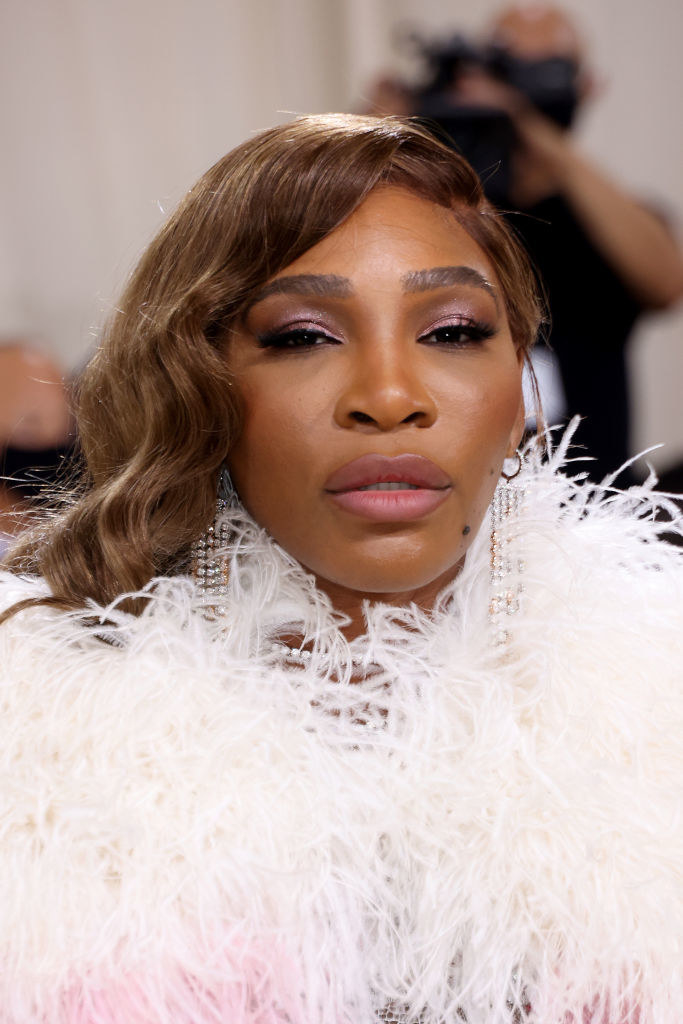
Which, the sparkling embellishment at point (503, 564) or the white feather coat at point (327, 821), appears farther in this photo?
the sparkling embellishment at point (503, 564)

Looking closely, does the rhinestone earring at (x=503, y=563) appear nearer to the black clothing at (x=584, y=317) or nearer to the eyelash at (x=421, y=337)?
the eyelash at (x=421, y=337)

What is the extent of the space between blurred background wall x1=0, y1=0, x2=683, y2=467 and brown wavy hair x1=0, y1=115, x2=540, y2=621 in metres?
1.20

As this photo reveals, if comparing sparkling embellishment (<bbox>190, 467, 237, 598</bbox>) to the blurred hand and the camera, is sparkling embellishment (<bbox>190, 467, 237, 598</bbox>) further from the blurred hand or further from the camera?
the camera

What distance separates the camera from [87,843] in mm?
724

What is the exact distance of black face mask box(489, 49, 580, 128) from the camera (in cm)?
204

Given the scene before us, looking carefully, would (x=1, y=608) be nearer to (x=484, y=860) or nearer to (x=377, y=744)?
(x=377, y=744)

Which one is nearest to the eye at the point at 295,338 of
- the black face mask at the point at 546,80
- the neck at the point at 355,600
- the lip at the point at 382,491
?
the lip at the point at 382,491

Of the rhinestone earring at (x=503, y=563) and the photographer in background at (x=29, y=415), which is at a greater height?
the rhinestone earring at (x=503, y=563)

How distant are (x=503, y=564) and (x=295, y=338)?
11.0 inches

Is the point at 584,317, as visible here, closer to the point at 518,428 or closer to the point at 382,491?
the point at 518,428

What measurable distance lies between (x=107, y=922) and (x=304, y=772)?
17cm

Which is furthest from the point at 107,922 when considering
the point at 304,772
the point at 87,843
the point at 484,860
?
the point at 484,860

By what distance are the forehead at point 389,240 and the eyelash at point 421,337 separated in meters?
0.05

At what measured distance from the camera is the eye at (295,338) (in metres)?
0.81
